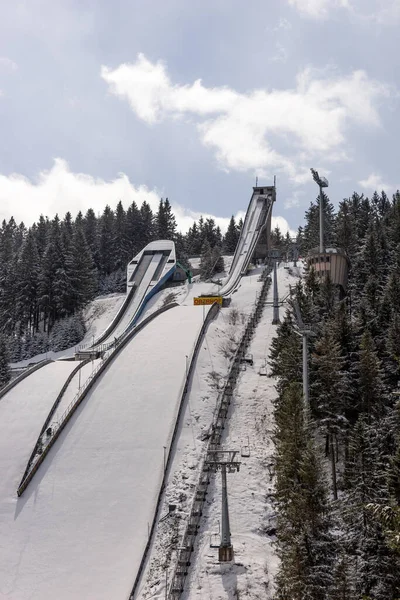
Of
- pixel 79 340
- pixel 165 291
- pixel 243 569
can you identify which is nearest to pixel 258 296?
pixel 165 291

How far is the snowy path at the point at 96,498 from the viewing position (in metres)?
19.9

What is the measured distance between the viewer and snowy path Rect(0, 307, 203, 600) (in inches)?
782

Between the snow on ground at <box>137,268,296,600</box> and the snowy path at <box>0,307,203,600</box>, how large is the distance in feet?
3.02

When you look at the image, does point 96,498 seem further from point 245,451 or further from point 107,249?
point 107,249

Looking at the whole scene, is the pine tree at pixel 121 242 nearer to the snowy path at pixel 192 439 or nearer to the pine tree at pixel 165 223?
the pine tree at pixel 165 223

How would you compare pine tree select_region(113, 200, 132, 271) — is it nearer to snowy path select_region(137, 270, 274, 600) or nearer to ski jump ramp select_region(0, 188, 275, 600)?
snowy path select_region(137, 270, 274, 600)

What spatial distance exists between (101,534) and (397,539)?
1533 cm

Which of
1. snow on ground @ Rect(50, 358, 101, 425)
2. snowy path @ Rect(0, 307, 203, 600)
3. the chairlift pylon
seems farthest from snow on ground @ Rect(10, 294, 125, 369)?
the chairlift pylon

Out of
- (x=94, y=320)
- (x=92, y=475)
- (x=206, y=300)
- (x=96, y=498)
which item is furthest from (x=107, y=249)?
(x=96, y=498)

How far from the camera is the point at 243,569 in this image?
1855 cm

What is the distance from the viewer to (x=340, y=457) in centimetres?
2664

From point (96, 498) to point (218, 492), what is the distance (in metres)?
5.03

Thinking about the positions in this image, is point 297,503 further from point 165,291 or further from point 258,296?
point 165,291

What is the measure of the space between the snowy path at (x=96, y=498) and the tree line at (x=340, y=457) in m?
5.66
